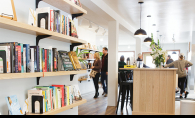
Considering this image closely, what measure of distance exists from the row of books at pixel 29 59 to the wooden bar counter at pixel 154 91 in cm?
213

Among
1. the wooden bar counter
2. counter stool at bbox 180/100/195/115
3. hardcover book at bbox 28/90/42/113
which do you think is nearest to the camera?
hardcover book at bbox 28/90/42/113

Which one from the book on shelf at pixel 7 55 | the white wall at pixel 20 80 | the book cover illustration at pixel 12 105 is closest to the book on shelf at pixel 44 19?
the white wall at pixel 20 80

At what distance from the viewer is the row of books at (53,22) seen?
6.89 feet

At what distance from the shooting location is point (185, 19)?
6520 millimetres

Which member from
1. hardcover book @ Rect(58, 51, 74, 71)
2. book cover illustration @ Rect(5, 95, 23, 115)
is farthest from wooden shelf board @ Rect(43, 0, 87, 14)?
book cover illustration @ Rect(5, 95, 23, 115)

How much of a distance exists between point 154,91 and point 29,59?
116 inches

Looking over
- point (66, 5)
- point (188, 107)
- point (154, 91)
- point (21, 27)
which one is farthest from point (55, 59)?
point (154, 91)

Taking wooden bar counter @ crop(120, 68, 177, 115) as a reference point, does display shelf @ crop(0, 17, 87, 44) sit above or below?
above

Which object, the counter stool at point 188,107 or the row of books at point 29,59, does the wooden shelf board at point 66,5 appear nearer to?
the row of books at point 29,59

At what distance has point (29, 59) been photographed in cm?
191

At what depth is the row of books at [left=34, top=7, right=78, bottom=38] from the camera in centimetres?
210

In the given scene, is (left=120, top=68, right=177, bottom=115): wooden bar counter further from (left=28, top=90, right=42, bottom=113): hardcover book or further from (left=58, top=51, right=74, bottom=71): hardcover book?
(left=28, top=90, right=42, bottom=113): hardcover book

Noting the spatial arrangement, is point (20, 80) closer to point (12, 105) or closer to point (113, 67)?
point (12, 105)

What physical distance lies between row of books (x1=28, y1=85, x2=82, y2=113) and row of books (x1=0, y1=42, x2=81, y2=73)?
0.22 meters
